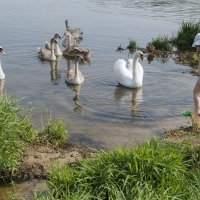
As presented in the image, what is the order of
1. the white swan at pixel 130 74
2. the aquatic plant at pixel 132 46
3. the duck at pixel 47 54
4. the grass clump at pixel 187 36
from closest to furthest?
the white swan at pixel 130 74 → the duck at pixel 47 54 → the aquatic plant at pixel 132 46 → the grass clump at pixel 187 36

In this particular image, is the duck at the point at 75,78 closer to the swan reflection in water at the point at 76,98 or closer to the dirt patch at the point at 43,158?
the swan reflection in water at the point at 76,98

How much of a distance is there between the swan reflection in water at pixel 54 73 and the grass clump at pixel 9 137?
6.27 metres

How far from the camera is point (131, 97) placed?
41.9ft

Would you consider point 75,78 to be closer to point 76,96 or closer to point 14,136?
point 76,96

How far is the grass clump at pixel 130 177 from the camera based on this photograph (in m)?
6.08

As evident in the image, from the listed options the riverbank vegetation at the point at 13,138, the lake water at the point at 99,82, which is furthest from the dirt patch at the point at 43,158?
the lake water at the point at 99,82

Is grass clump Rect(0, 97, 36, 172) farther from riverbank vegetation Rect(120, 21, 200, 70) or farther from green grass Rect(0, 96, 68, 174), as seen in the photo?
riverbank vegetation Rect(120, 21, 200, 70)

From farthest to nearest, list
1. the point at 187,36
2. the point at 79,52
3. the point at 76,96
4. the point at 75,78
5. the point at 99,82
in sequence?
1. the point at 187,36
2. the point at 79,52
3. the point at 99,82
4. the point at 75,78
5. the point at 76,96

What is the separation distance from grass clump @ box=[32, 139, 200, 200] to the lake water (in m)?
2.38

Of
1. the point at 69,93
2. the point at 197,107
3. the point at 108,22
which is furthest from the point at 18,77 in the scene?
the point at 108,22

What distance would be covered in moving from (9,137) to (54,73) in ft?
26.5

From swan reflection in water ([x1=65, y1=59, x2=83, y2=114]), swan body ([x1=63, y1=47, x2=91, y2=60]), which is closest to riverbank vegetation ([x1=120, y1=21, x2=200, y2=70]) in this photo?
swan body ([x1=63, y1=47, x2=91, y2=60])

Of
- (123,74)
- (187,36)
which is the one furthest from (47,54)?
(187,36)

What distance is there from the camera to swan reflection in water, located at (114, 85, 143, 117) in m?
11.7
